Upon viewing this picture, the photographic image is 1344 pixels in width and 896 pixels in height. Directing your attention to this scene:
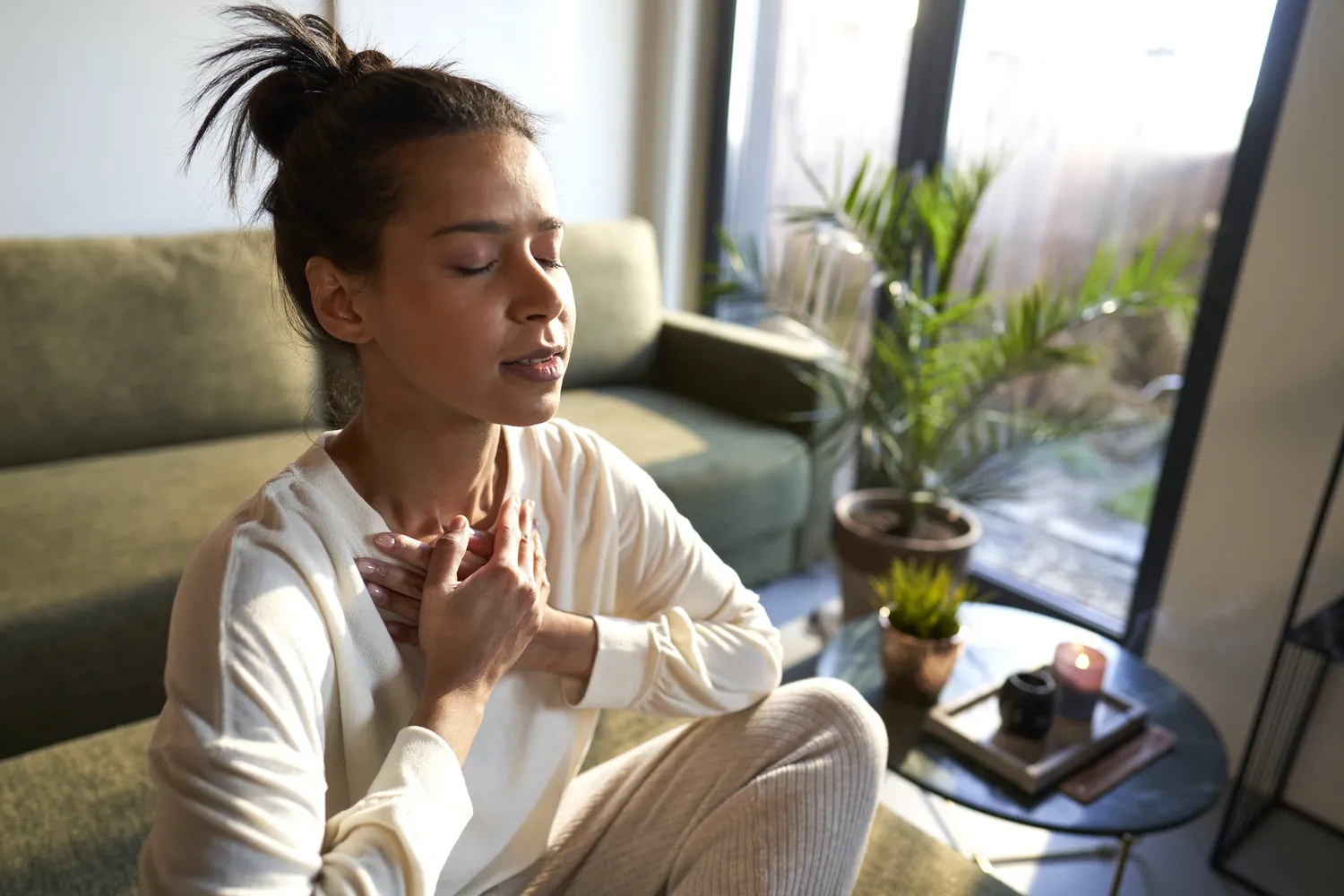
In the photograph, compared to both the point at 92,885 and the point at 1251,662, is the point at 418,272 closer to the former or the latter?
the point at 92,885

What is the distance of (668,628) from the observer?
0.96m

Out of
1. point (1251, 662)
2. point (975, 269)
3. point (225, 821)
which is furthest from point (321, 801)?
point (975, 269)

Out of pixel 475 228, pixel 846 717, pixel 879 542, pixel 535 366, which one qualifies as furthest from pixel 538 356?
pixel 879 542

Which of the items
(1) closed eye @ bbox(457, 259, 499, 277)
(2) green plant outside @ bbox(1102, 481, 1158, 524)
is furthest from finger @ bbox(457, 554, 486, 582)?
(2) green plant outside @ bbox(1102, 481, 1158, 524)

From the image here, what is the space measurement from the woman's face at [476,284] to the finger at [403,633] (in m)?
0.18

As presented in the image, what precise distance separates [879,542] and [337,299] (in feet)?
4.99

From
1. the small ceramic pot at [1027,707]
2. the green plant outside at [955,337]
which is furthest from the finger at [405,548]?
the green plant outside at [955,337]

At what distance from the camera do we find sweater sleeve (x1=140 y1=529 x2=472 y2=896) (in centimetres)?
60

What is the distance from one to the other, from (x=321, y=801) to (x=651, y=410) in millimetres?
1885

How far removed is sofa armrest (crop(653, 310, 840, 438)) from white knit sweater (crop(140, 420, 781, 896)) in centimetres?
141

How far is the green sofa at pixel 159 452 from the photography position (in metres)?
1.09

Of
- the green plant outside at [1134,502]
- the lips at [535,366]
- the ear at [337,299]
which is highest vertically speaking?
the ear at [337,299]

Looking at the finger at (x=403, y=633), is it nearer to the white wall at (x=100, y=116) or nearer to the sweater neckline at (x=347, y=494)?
the sweater neckline at (x=347, y=494)

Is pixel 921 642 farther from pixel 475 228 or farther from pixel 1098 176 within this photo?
pixel 1098 176
